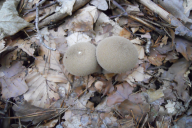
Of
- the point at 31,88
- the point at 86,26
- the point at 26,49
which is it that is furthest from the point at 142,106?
the point at 26,49

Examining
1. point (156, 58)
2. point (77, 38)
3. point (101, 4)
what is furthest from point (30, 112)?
point (156, 58)

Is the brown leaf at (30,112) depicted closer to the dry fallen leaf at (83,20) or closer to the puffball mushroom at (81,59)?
the puffball mushroom at (81,59)

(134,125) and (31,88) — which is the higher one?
(31,88)

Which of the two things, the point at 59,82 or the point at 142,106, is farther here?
the point at 59,82

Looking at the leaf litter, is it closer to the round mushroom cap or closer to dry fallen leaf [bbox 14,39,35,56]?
dry fallen leaf [bbox 14,39,35,56]

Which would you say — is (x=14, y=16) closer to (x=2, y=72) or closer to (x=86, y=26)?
(x=2, y=72)

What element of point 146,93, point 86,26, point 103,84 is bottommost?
point 146,93

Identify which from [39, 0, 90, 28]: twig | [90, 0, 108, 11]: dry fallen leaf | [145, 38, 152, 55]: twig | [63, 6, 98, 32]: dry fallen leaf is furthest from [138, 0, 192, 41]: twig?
[39, 0, 90, 28]: twig
